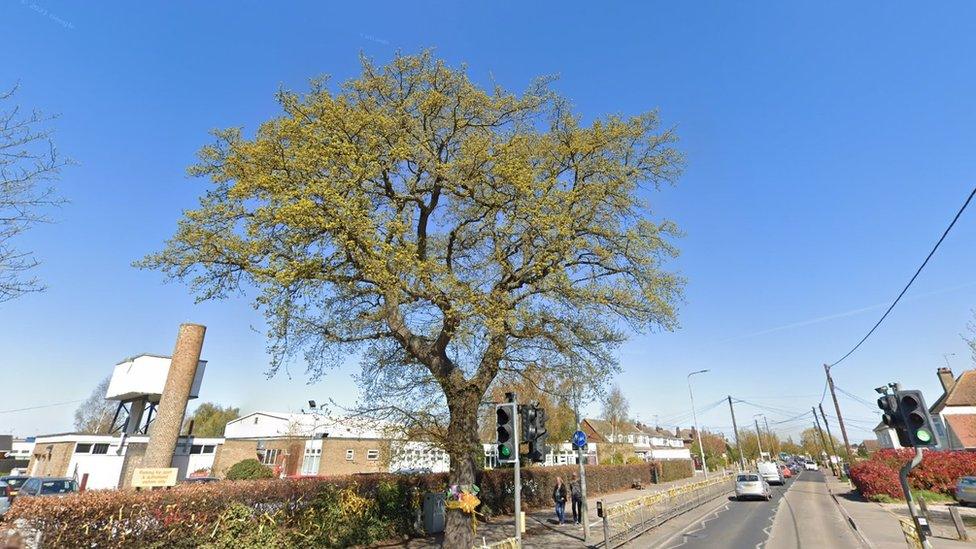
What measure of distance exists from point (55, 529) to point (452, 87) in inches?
584

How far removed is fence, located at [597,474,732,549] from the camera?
51.1 feet

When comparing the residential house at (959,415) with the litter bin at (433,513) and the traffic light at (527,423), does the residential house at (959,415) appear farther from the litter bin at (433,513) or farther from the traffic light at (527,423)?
the traffic light at (527,423)

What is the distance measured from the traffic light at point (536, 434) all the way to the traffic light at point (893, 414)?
273 inches

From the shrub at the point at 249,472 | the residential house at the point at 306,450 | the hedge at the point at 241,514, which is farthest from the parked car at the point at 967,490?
the shrub at the point at 249,472

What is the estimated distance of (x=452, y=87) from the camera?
14328 mm

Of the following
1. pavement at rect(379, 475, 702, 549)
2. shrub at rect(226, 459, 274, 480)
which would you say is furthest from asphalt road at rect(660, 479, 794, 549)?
shrub at rect(226, 459, 274, 480)

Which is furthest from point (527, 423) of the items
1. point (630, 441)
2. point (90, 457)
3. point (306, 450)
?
point (630, 441)

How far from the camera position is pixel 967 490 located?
2388 centimetres

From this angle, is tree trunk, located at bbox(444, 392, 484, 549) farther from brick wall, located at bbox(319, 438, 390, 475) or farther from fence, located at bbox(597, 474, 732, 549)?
brick wall, located at bbox(319, 438, 390, 475)

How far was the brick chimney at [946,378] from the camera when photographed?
51234mm

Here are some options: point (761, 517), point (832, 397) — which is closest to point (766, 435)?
point (832, 397)

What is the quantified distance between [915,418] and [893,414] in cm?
42

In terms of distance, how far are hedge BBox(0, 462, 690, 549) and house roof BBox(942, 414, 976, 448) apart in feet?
171

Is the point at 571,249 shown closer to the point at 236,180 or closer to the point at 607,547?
the point at 607,547
